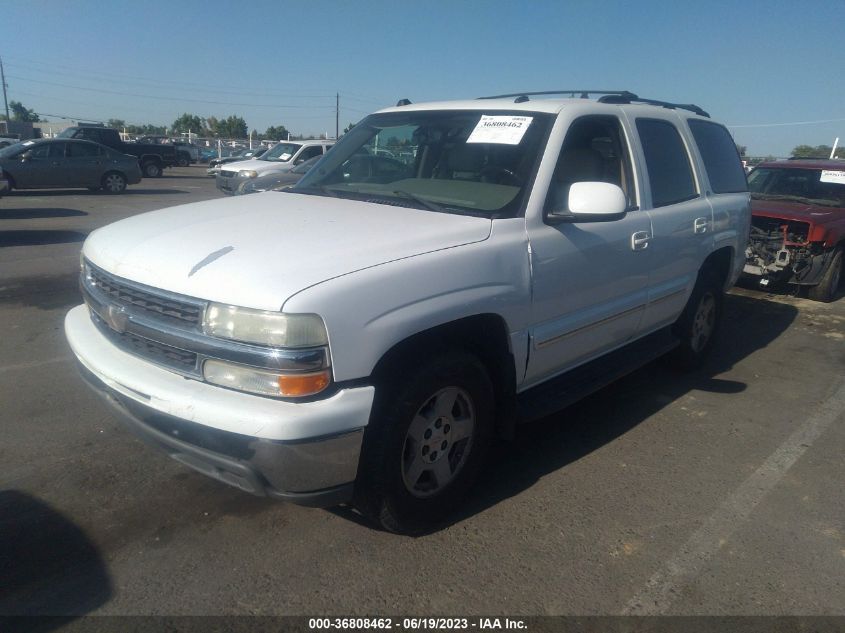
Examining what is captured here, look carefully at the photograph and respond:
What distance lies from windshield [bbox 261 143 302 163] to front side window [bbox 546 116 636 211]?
547 inches

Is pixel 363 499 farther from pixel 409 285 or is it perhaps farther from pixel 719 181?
pixel 719 181

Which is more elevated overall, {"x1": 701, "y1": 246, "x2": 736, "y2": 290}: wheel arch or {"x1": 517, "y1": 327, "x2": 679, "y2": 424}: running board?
{"x1": 701, "y1": 246, "x2": 736, "y2": 290}: wheel arch

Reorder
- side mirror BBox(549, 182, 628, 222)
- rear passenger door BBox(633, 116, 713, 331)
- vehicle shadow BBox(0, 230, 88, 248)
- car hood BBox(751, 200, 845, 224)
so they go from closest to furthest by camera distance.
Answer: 1. side mirror BBox(549, 182, 628, 222)
2. rear passenger door BBox(633, 116, 713, 331)
3. car hood BBox(751, 200, 845, 224)
4. vehicle shadow BBox(0, 230, 88, 248)

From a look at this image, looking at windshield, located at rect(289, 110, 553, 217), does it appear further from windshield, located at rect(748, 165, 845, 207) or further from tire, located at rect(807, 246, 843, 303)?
tire, located at rect(807, 246, 843, 303)

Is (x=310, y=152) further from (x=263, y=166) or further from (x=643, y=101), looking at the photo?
(x=643, y=101)

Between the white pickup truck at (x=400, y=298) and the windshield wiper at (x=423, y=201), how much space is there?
0.02m

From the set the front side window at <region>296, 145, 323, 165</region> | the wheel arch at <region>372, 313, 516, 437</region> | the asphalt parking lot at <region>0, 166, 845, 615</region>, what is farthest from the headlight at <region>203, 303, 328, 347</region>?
the front side window at <region>296, 145, 323, 165</region>

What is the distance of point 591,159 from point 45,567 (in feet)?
11.1

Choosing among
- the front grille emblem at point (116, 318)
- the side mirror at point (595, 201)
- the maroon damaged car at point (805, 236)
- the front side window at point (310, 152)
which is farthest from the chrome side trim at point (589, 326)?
the front side window at point (310, 152)

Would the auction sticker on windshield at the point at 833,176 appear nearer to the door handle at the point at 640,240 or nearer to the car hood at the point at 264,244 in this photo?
the door handle at the point at 640,240

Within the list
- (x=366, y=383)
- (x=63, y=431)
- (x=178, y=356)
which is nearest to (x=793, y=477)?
(x=366, y=383)

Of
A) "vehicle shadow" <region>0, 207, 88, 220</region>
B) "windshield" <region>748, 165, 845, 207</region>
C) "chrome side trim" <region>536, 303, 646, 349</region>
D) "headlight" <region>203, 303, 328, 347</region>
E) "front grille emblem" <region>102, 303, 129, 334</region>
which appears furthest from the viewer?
"vehicle shadow" <region>0, 207, 88, 220</region>

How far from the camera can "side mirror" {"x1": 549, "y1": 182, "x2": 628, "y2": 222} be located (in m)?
3.11

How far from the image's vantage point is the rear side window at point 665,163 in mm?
4137
